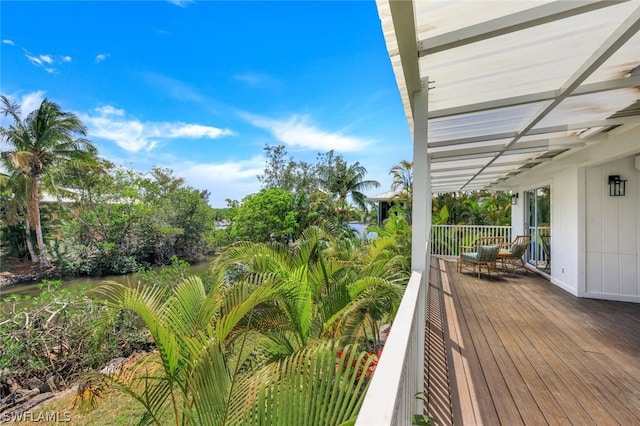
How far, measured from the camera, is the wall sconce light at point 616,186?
4695 millimetres

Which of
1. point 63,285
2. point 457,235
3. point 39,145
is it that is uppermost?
point 39,145

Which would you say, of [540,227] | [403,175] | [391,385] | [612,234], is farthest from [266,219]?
[391,385]

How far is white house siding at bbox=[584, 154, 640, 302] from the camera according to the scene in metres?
4.66

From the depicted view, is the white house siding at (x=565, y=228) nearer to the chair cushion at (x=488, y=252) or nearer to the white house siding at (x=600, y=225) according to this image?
the white house siding at (x=600, y=225)

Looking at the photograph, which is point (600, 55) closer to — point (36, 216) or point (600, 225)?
point (600, 225)

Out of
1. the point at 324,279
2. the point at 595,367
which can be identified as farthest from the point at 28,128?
the point at 595,367

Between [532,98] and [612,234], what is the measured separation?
3.99 m

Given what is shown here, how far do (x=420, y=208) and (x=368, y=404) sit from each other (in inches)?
A: 81.3

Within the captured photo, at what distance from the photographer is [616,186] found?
4.75 m

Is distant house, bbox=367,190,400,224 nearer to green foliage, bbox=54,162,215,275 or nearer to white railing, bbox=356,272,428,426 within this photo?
green foliage, bbox=54,162,215,275

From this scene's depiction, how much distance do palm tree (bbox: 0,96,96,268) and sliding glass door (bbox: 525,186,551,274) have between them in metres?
20.2

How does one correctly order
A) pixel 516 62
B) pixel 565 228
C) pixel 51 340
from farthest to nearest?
pixel 565 228 < pixel 51 340 < pixel 516 62

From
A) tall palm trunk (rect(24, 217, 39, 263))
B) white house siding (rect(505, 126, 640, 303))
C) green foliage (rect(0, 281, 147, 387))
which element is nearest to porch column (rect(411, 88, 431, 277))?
white house siding (rect(505, 126, 640, 303))

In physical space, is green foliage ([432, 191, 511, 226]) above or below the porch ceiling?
below
